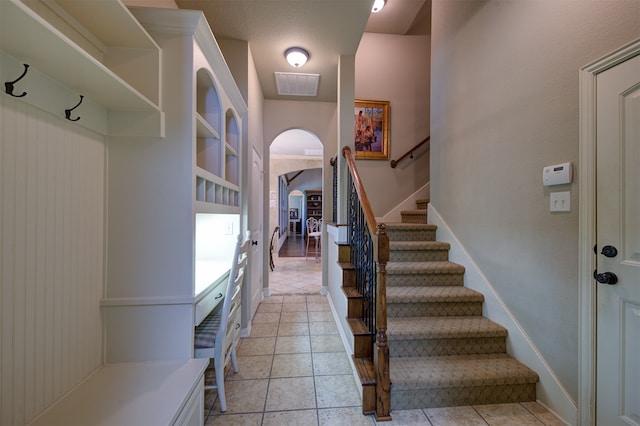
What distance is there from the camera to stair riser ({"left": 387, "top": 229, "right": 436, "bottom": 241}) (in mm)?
2855

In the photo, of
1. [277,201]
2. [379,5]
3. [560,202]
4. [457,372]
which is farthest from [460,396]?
[277,201]

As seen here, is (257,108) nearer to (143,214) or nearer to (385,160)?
(385,160)

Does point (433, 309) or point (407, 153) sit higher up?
point (407, 153)

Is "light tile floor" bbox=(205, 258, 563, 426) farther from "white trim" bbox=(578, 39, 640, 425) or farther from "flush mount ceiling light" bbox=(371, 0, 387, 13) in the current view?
"flush mount ceiling light" bbox=(371, 0, 387, 13)

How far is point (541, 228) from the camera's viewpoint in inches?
66.3

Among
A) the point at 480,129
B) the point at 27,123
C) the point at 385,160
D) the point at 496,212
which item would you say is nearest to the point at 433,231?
the point at 496,212

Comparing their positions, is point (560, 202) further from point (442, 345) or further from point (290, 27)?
point (290, 27)

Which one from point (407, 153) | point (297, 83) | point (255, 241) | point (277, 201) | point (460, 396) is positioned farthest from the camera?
point (277, 201)

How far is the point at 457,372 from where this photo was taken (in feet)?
5.61

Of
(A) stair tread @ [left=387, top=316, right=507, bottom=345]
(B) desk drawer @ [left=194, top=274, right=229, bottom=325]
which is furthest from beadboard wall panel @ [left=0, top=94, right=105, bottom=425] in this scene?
(A) stair tread @ [left=387, top=316, right=507, bottom=345]

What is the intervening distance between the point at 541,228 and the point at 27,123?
2749 mm

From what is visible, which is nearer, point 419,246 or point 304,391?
point 304,391

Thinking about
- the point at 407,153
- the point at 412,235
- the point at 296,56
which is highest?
the point at 296,56

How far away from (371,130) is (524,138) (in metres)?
2.29
